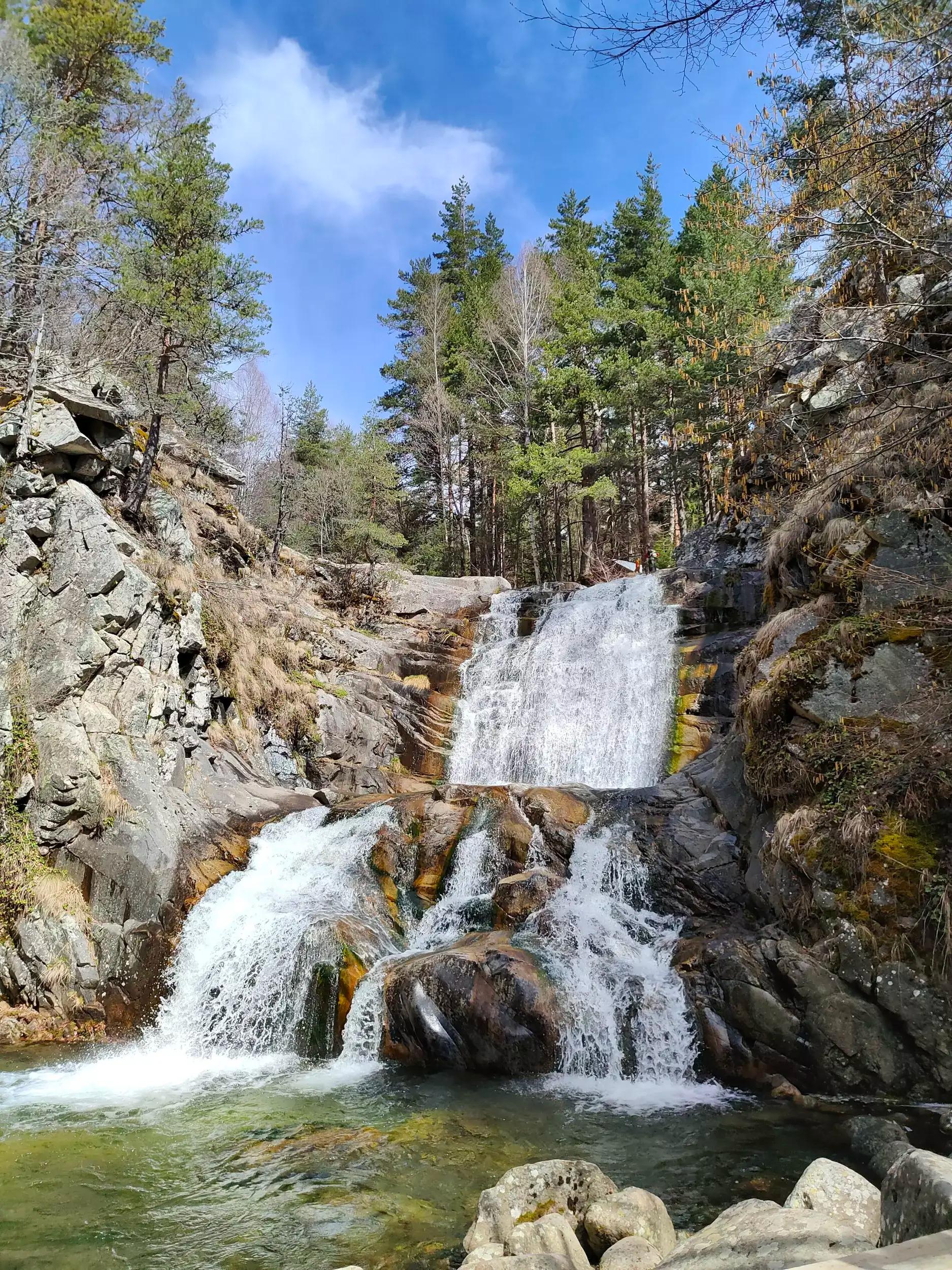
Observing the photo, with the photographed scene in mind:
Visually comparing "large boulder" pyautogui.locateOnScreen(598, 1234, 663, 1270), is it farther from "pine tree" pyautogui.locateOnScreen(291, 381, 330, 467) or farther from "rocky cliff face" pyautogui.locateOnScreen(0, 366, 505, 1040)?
"pine tree" pyautogui.locateOnScreen(291, 381, 330, 467)

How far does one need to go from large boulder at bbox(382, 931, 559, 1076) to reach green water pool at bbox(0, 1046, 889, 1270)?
31 centimetres

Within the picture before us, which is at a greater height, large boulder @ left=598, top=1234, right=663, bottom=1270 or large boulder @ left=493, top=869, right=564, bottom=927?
large boulder @ left=493, top=869, right=564, bottom=927

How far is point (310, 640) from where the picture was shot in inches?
720

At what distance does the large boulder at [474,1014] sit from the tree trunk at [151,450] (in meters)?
11.5

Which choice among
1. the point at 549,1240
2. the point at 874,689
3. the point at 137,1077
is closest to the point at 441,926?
the point at 137,1077

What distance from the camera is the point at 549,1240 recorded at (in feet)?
14.3

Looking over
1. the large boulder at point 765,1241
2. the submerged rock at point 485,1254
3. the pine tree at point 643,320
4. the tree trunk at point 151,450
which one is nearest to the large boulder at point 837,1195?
the large boulder at point 765,1241

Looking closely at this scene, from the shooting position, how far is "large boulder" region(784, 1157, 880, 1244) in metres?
4.09

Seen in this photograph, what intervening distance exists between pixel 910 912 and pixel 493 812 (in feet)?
20.4

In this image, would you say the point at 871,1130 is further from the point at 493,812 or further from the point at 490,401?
the point at 490,401

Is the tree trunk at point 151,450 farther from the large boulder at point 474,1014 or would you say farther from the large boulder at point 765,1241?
the large boulder at point 765,1241

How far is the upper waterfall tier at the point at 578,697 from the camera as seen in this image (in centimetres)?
1558

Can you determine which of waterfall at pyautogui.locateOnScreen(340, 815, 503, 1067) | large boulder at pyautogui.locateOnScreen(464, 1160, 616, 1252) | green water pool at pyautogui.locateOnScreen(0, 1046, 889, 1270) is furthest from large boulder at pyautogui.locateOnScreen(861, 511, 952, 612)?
large boulder at pyautogui.locateOnScreen(464, 1160, 616, 1252)

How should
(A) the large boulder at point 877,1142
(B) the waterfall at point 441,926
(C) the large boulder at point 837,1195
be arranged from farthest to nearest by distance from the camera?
(B) the waterfall at point 441,926, (A) the large boulder at point 877,1142, (C) the large boulder at point 837,1195
